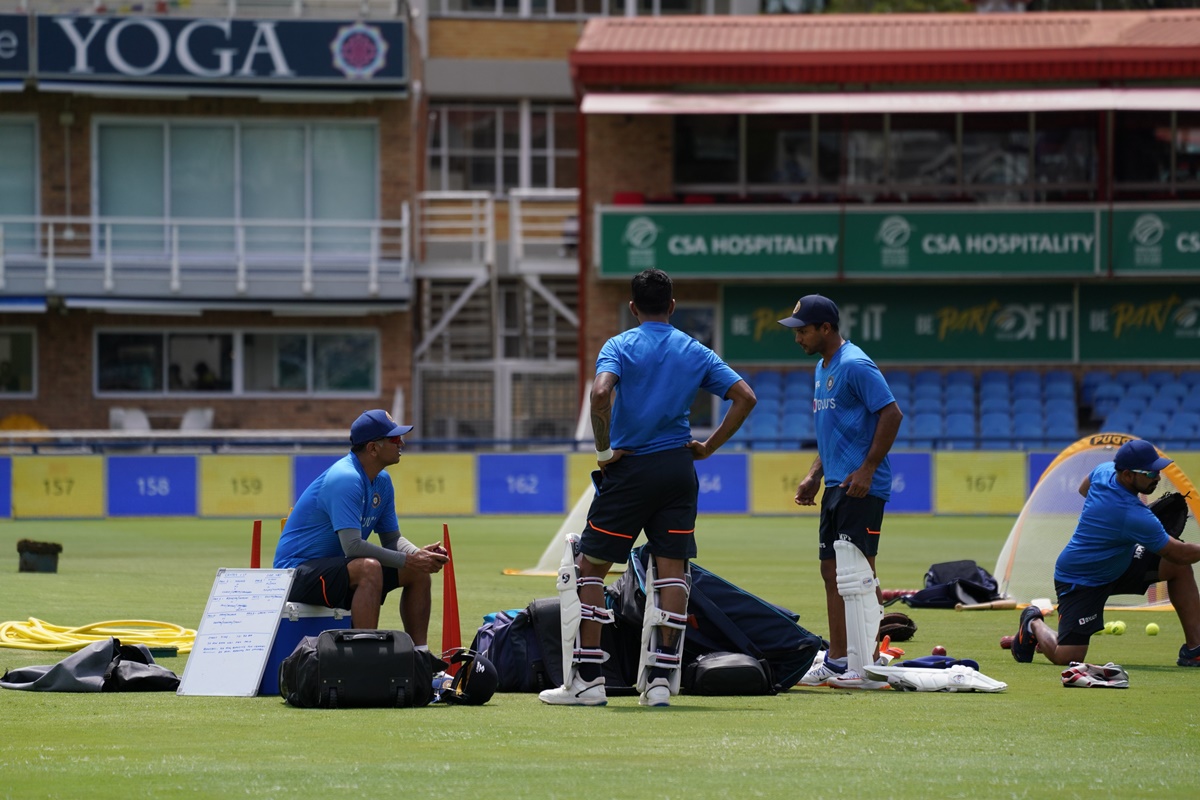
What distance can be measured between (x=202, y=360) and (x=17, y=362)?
3.80m

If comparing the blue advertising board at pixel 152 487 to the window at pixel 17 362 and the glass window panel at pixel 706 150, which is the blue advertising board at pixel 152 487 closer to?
the window at pixel 17 362

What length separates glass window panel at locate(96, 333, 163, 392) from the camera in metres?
37.4

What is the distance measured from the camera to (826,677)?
967 cm

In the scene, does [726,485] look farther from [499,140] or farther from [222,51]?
[499,140]

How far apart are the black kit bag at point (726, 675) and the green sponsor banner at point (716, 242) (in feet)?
85.7

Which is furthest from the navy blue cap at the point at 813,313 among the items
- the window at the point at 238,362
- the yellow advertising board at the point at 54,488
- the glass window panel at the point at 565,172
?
the glass window panel at the point at 565,172

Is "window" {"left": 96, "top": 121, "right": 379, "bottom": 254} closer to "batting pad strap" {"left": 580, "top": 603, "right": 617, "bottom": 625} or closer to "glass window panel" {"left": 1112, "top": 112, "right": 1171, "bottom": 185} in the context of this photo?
"glass window panel" {"left": 1112, "top": 112, "right": 1171, "bottom": 185}

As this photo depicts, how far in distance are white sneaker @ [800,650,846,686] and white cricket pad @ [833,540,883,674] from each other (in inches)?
9.1

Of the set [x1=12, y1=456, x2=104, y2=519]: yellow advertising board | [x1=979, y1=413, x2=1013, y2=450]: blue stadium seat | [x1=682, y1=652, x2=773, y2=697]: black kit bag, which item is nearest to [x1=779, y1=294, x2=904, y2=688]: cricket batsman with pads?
[x1=682, y1=652, x2=773, y2=697]: black kit bag

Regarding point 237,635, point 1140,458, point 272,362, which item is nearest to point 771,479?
point 272,362

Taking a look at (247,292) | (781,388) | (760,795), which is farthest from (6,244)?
(760,795)

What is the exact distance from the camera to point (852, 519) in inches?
369

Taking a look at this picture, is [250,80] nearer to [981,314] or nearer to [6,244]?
[6,244]

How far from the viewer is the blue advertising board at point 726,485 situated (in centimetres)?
2839
